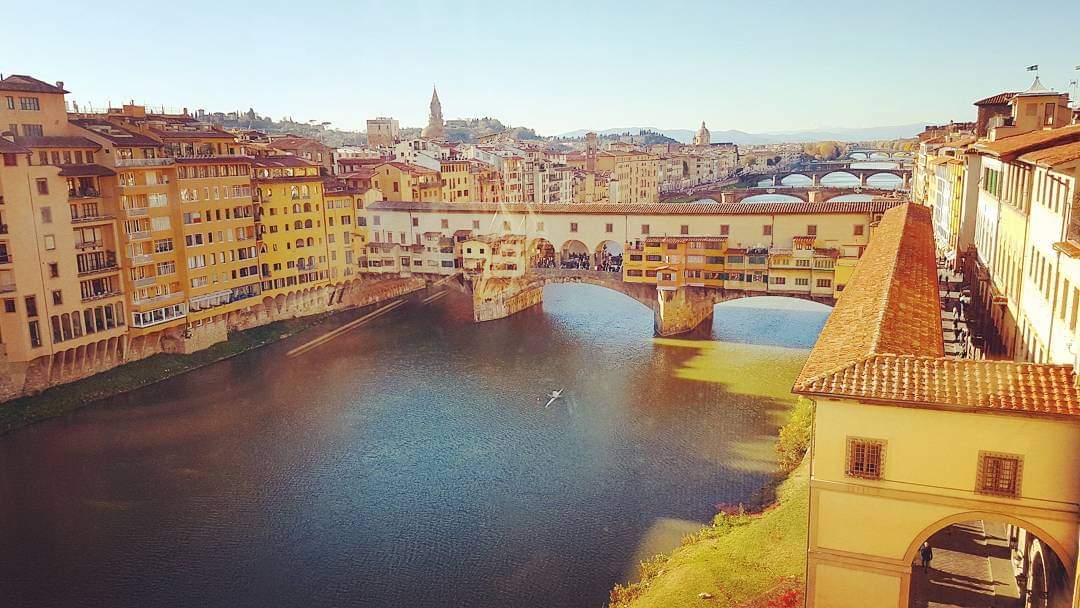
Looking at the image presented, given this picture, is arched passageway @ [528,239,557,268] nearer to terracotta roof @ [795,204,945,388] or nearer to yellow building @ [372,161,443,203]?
yellow building @ [372,161,443,203]

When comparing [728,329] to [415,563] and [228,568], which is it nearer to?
[415,563]

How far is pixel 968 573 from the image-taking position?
12148mm

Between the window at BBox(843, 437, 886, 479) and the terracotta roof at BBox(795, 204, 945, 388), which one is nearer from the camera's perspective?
the window at BBox(843, 437, 886, 479)

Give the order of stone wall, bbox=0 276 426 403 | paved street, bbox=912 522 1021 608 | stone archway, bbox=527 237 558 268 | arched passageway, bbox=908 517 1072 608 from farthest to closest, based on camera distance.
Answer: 1. stone archway, bbox=527 237 558 268
2. stone wall, bbox=0 276 426 403
3. paved street, bbox=912 522 1021 608
4. arched passageway, bbox=908 517 1072 608

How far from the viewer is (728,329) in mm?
31859

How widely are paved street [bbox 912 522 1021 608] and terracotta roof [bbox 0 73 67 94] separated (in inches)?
1023

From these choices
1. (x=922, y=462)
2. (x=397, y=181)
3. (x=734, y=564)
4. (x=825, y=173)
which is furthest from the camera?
(x=825, y=173)

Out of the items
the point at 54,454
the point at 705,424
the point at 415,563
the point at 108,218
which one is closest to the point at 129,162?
the point at 108,218

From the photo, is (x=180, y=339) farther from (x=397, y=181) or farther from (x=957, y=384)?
(x=957, y=384)

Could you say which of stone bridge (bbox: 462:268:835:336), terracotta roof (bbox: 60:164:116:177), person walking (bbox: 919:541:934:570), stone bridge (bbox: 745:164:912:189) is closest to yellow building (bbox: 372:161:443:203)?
stone bridge (bbox: 462:268:835:336)

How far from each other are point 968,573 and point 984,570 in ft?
0.97

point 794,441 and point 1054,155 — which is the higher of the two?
point 1054,155

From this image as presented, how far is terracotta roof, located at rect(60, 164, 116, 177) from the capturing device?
2371 cm

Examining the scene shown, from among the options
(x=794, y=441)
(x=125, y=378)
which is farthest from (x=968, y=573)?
(x=125, y=378)
